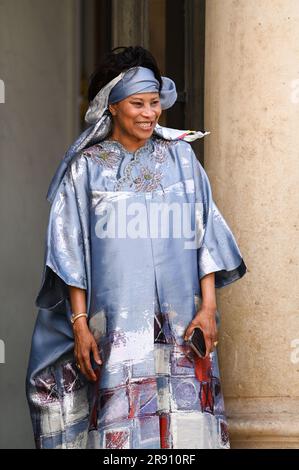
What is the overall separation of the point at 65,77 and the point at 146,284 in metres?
3.45

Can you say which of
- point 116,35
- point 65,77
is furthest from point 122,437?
point 116,35

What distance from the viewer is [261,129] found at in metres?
6.23

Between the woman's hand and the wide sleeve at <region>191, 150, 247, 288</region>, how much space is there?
0.55ft

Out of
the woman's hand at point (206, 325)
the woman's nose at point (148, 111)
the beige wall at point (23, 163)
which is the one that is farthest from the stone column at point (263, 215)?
the beige wall at point (23, 163)

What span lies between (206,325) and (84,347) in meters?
0.54

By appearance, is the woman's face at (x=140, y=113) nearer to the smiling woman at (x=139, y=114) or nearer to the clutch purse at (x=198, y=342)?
the smiling woman at (x=139, y=114)

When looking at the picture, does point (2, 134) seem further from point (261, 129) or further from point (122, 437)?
point (122, 437)

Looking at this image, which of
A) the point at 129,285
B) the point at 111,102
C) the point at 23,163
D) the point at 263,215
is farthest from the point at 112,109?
the point at 23,163

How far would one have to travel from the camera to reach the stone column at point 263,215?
244 inches

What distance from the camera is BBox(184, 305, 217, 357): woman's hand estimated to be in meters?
5.67

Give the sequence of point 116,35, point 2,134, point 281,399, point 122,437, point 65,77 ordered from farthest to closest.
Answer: point 116,35 → point 65,77 → point 2,134 → point 281,399 → point 122,437

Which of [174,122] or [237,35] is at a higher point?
[237,35]

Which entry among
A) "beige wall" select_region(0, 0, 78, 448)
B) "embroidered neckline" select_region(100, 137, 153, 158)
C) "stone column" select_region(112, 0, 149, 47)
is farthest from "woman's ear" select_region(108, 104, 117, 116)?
"stone column" select_region(112, 0, 149, 47)

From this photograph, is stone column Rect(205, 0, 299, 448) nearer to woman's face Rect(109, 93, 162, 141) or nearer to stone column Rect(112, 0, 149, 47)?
woman's face Rect(109, 93, 162, 141)
